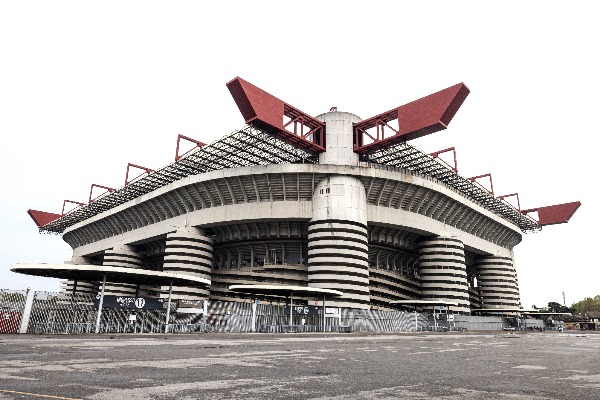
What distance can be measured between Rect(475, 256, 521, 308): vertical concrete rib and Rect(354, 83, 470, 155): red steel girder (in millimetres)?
39985

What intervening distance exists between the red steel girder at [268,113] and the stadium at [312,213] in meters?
0.13

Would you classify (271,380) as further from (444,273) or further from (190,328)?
(444,273)

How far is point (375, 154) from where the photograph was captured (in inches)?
2051

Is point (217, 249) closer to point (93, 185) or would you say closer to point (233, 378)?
point (93, 185)

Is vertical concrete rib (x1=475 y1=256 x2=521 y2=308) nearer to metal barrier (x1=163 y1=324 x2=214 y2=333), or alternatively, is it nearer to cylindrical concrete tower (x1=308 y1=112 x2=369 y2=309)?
cylindrical concrete tower (x1=308 y1=112 x2=369 y2=309)

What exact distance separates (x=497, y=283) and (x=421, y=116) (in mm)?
44593

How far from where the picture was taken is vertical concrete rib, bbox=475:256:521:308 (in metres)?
73.2

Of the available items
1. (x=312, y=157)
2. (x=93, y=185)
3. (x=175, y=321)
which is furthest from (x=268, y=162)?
(x=93, y=185)

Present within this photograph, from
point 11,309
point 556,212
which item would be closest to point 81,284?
point 11,309

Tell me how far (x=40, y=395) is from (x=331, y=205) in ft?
143

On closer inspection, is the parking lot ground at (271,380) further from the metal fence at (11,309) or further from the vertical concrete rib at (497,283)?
the vertical concrete rib at (497,283)

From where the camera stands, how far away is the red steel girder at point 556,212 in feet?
255

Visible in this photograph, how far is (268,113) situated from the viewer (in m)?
41.2

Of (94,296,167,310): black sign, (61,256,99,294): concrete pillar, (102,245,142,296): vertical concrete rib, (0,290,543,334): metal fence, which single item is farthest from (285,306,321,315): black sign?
(61,256,99,294): concrete pillar
